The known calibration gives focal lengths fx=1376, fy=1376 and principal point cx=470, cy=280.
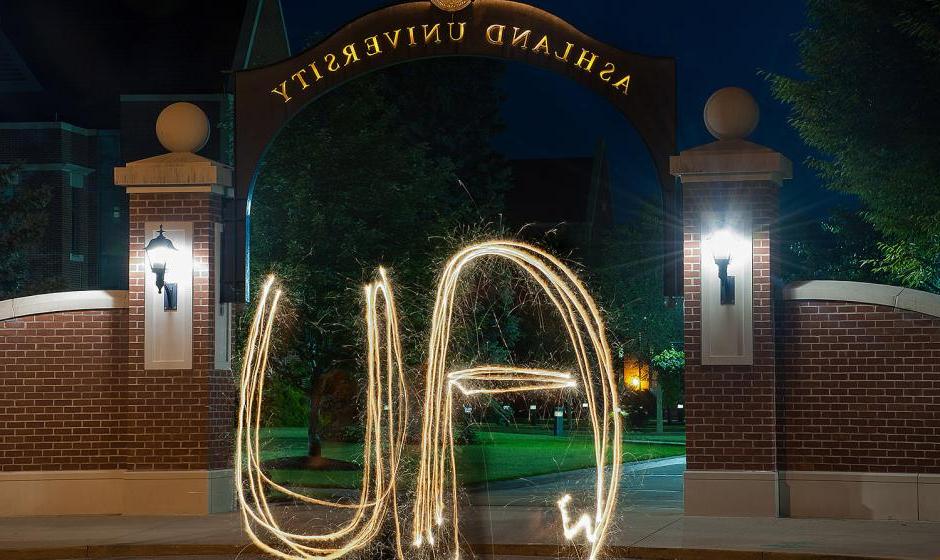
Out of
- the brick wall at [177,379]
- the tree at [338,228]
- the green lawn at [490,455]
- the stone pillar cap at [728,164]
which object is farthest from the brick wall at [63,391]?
the stone pillar cap at [728,164]

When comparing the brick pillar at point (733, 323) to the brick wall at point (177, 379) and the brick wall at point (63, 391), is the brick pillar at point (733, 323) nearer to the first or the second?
the brick wall at point (177, 379)

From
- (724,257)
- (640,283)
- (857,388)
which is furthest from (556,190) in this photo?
(857,388)

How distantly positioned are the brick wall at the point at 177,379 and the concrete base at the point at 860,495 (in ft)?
22.8

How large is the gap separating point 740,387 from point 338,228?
10.4 meters

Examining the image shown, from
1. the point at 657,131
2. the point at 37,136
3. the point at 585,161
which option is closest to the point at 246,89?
the point at 657,131

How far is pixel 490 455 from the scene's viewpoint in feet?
113

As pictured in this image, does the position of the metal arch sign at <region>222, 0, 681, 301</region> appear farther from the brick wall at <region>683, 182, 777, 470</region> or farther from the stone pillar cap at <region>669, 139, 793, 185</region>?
the brick wall at <region>683, 182, 777, 470</region>

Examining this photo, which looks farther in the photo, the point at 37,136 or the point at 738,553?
the point at 37,136

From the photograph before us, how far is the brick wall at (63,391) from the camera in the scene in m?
16.9

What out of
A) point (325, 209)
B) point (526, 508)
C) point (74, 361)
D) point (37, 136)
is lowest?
point (526, 508)

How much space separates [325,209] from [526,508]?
27.6ft

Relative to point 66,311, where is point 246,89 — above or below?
above

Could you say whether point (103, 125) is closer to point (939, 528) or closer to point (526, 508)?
point (526, 508)

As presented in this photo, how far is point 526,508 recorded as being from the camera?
17.8 meters
